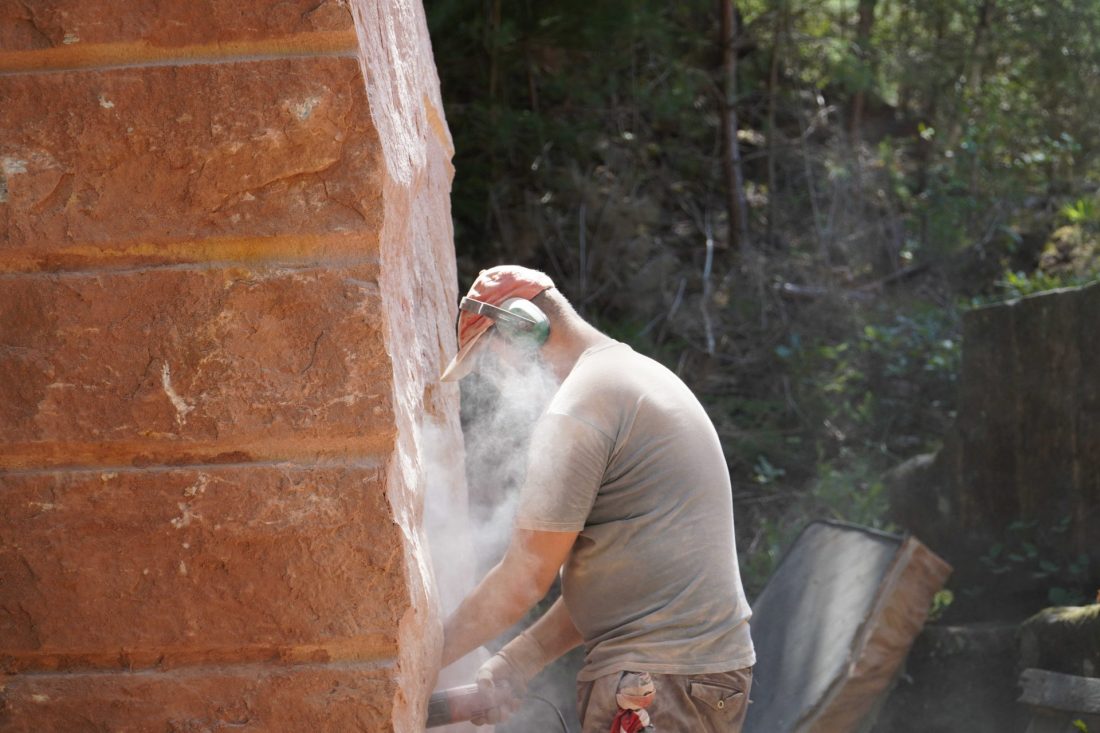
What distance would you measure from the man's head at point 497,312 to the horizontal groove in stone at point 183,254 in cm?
64

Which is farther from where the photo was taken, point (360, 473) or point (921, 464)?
point (921, 464)

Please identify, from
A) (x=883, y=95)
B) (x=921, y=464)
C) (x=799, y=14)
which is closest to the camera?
(x=921, y=464)

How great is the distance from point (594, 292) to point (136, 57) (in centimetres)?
518

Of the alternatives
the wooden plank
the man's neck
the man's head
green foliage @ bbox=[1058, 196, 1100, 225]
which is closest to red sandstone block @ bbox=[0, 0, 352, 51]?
the man's head

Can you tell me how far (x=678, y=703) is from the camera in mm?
2350

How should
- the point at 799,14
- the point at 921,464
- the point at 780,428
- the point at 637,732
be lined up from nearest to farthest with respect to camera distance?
the point at 637,732 → the point at 921,464 → the point at 780,428 → the point at 799,14

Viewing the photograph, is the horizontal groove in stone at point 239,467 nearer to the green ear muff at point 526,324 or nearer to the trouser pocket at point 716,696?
the green ear muff at point 526,324

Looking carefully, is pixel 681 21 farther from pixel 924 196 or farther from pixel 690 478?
pixel 690 478

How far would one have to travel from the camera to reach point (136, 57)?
182cm

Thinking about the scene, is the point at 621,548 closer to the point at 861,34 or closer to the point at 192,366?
the point at 192,366

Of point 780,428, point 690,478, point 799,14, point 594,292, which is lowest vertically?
point 780,428

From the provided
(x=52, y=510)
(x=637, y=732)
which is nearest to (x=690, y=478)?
(x=637, y=732)

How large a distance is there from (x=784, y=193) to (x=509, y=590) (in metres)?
6.34

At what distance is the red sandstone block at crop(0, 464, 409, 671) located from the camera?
71.7 inches
